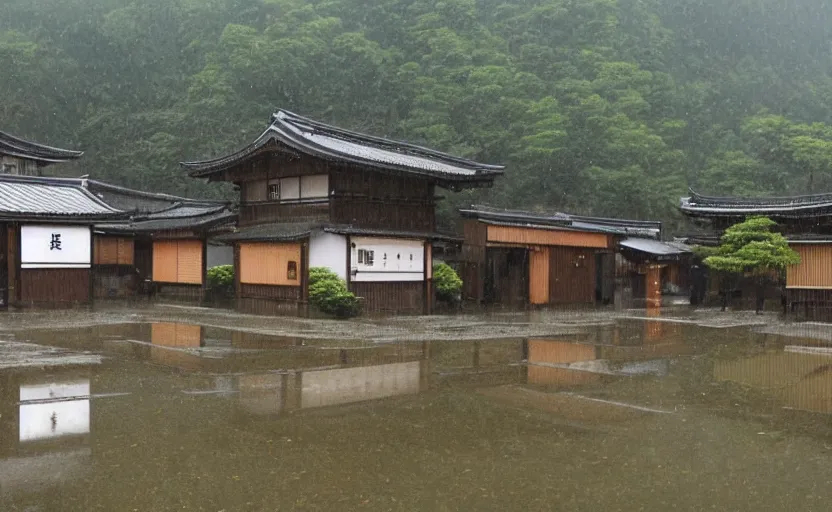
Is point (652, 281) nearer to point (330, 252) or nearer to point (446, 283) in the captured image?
point (446, 283)

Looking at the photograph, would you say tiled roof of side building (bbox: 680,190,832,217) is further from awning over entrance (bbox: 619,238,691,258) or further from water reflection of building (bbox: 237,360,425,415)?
water reflection of building (bbox: 237,360,425,415)

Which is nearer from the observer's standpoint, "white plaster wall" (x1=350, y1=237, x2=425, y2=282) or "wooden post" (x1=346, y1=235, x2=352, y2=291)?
"wooden post" (x1=346, y1=235, x2=352, y2=291)

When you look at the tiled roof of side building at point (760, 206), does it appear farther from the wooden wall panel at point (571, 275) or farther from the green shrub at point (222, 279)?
the green shrub at point (222, 279)

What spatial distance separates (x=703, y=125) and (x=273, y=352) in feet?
217

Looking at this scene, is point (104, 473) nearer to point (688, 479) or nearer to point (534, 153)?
point (688, 479)

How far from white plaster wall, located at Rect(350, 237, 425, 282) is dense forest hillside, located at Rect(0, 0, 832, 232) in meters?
27.2

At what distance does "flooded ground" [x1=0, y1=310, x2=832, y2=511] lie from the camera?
20.0 ft

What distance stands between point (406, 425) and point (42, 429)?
12.7 ft

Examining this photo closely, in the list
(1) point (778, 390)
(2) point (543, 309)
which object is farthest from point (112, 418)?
(2) point (543, 309)

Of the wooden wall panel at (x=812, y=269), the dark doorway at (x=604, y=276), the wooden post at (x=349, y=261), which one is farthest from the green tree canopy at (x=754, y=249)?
the wooden post at (x=349, y=261)

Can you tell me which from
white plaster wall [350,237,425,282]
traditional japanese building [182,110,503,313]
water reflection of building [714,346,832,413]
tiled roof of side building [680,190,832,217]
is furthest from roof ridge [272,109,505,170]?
water reflection of building [714,346,832,413]

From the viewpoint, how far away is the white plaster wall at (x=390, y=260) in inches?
975

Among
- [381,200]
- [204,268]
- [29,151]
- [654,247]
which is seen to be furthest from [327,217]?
[29,151]

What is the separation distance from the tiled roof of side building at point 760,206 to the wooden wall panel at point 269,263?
16102mm
